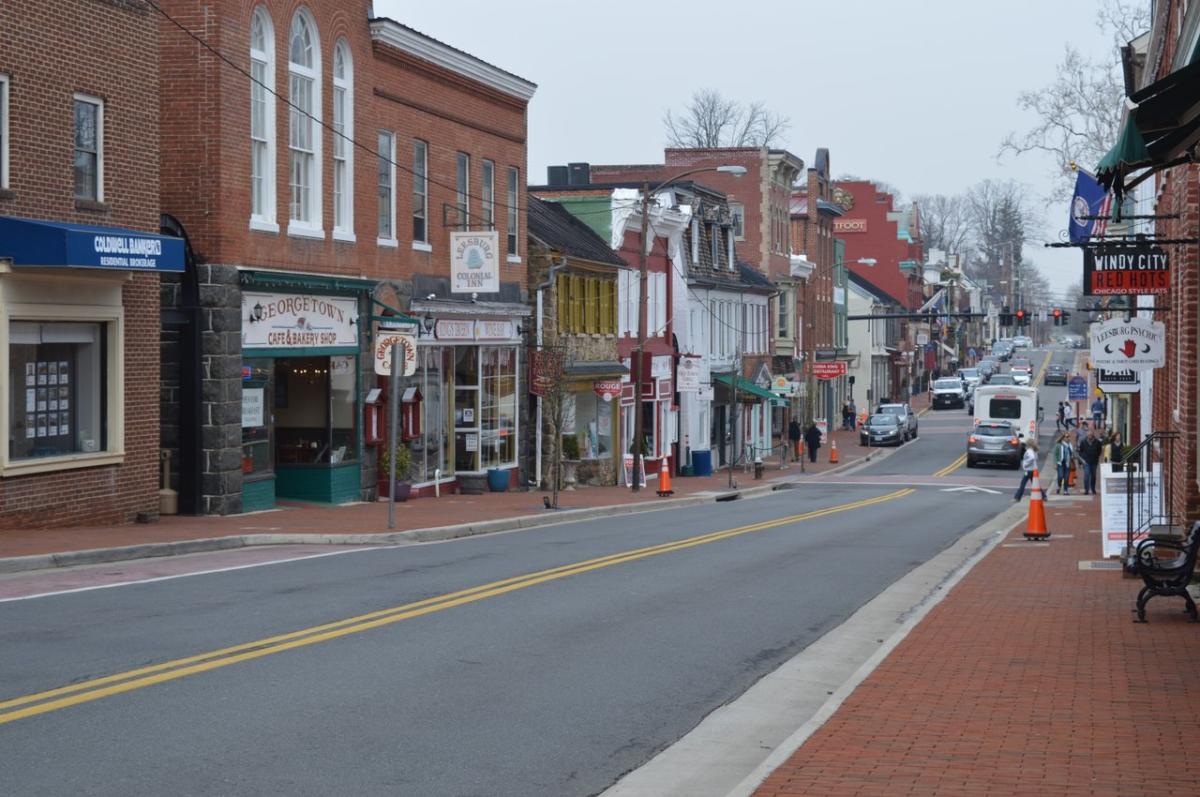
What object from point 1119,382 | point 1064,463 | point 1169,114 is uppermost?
point 1169,114

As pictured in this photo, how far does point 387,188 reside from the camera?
30891 mm

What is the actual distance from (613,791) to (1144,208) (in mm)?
27649

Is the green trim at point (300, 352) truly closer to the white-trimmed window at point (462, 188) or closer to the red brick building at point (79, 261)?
the red brick building at point (79, 261)

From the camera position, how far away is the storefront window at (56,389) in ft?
66.9

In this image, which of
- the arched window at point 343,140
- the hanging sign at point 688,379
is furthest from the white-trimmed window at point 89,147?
the hanging sign at point 688,379

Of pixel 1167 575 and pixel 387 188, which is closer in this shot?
pixel 1167 575

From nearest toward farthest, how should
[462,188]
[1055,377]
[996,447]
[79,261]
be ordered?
[79,261] → [462,188] → [996,447] → [1055,377]

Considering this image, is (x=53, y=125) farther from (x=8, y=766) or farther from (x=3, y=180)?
(x=8, y=766)

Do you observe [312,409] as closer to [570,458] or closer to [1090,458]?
[570,458]

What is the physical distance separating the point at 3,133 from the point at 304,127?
27.5 feet

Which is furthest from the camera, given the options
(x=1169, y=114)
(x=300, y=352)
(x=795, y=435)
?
(x=795, y=435)

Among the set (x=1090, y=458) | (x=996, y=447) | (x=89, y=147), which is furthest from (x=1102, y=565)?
(x=996, y=447)

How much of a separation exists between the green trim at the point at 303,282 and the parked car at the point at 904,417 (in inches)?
1890

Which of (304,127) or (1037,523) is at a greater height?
(304,127)
